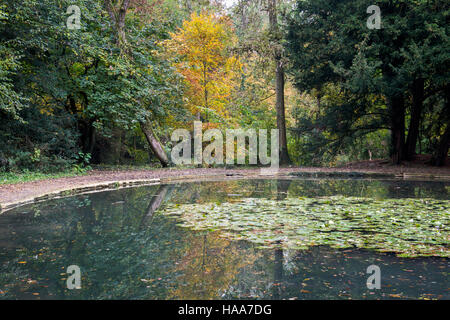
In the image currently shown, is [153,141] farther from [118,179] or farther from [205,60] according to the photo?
[118,179]

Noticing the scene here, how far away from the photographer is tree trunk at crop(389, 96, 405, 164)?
13.9 m

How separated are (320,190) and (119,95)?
7597 millimetres

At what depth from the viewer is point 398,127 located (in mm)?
13906

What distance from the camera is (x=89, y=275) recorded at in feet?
10.5

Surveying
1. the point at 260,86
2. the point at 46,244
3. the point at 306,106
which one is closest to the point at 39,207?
the point at 46,244

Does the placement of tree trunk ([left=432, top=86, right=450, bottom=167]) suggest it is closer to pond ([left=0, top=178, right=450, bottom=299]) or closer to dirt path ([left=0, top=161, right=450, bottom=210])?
dirt path ([left=0, top=161, right=450, bottom=210])

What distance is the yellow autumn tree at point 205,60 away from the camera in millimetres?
14234

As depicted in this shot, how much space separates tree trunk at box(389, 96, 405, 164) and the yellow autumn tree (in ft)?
21.5

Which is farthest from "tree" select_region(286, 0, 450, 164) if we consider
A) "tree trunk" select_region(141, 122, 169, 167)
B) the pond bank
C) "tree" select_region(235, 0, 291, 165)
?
"tree trunk" select_region(141, 122, 169, 167)

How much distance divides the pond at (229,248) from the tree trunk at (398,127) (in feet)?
25.0

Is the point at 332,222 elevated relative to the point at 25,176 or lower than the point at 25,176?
lower

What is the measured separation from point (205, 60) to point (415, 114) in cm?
827

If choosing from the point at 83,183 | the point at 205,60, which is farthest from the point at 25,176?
the point at 205,60
